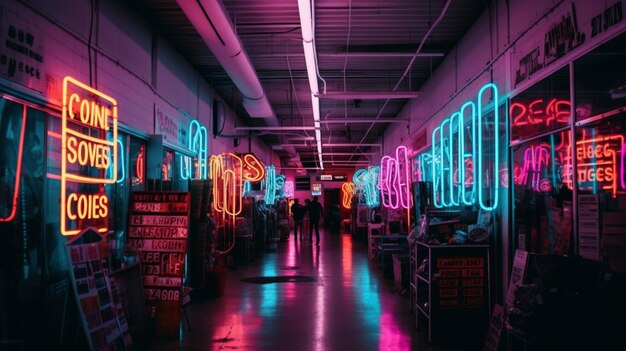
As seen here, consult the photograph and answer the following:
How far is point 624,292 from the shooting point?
11.4 feet

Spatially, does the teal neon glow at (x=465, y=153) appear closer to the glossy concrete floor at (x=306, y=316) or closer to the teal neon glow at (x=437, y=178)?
the teal neon glow at (x=437, y=178)

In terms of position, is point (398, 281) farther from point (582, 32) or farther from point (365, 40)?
point (582, 32)

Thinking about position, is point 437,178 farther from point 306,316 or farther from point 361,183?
point 361,183

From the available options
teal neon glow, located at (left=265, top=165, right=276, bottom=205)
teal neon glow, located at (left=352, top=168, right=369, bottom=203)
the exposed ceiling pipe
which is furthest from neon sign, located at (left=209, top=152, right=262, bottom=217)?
teal neon glow, located at (left=352, top=168, right=369, bottom=203)

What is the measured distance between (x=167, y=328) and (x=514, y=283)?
147 inches

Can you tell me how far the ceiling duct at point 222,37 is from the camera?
18.8 feet

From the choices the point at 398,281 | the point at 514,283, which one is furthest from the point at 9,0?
the point at 398,281

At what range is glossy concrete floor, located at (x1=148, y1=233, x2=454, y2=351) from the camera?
5508 millimetres

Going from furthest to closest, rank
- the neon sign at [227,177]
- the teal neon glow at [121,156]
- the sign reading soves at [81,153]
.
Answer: the neon sign at [227,177] → the teal neon glow at [121,156] → the sign reading soves at [81,153]

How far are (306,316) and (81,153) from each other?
3475 mm

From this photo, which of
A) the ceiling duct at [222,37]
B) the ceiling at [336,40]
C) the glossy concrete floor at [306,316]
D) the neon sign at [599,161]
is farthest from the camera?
the ceiling at [336,40]


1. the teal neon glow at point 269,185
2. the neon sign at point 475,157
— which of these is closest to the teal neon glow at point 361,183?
the teal neon glow at point 269,185

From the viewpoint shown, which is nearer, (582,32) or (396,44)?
(582,32)

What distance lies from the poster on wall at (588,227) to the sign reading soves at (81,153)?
176 inches
